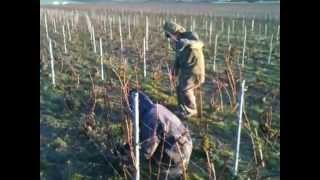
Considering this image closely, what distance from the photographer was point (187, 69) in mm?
2832

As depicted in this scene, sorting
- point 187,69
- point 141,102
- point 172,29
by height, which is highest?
point 172,29

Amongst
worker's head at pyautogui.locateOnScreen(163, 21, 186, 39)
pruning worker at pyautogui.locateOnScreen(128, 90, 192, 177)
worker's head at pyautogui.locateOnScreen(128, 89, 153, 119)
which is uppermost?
worker's head at pyautogui.locateOnScreen(163, 21, 186, 39)

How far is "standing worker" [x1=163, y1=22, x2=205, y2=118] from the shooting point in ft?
9.23

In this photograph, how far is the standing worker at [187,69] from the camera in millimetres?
2814

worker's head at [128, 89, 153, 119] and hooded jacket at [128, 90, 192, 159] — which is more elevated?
worker's head at [128, 89, 153, 119]

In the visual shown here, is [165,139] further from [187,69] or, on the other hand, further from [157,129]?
[187,69]

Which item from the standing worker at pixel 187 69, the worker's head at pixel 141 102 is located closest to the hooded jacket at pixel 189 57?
the standing worker at pixel 187 69

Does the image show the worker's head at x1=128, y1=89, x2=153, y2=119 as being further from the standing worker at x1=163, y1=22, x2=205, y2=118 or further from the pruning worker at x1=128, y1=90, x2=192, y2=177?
the standing worker at x1=163, y1=22, x2=205, y2=118

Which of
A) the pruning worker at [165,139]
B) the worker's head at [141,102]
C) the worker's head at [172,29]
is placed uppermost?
the worker's head at [172,29]

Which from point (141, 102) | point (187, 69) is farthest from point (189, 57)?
point (141, 102)

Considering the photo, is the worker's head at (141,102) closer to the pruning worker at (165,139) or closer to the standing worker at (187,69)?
the pruning worker at (165,139)

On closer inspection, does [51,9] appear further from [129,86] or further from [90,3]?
[129,86]

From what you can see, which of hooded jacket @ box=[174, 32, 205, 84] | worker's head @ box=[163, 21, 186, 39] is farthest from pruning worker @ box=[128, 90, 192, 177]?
worker's head @ box=[163, 21, 186, 39]

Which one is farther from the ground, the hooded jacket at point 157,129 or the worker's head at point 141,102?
the worker's head at point 141,102
